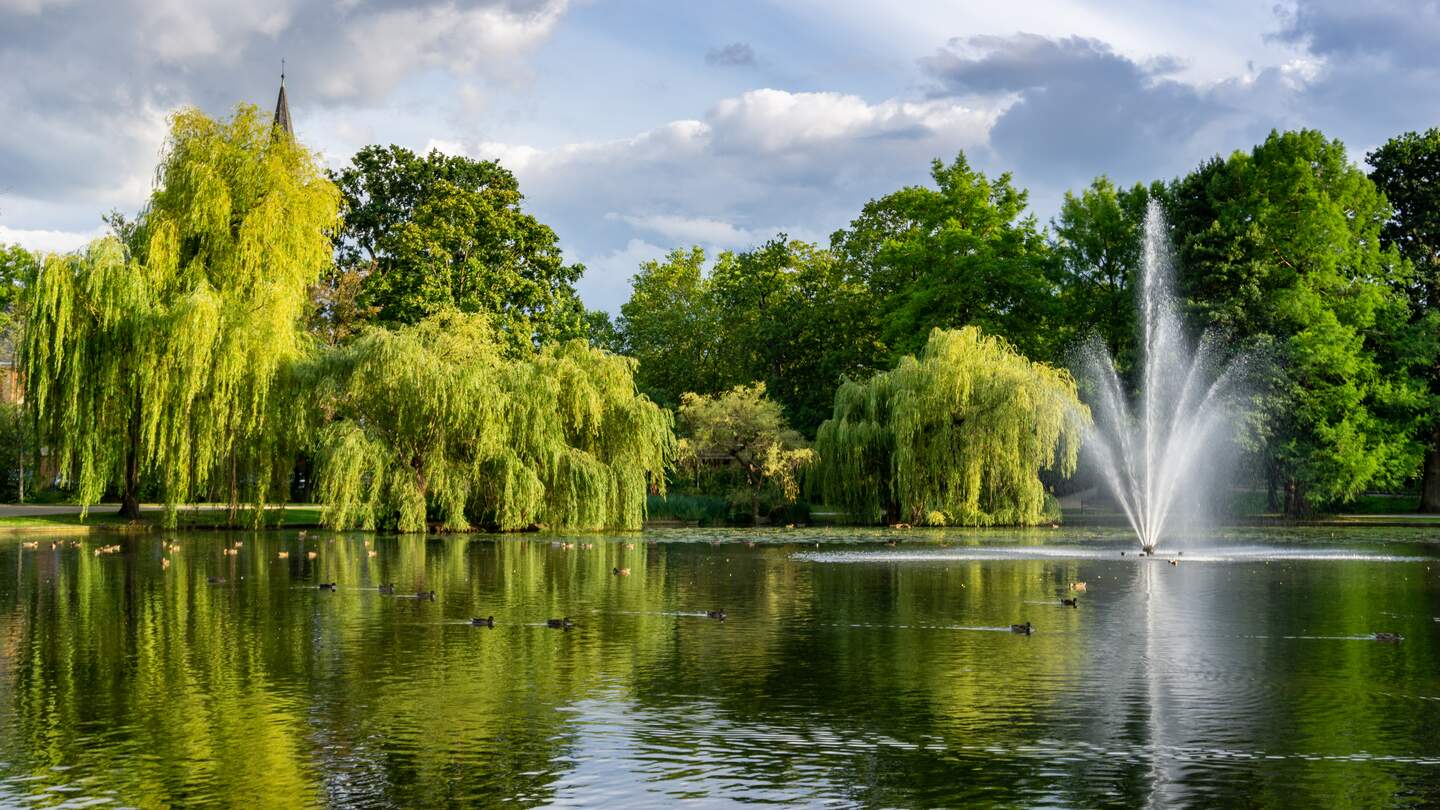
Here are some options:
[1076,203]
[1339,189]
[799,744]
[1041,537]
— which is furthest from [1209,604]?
[1076,203]

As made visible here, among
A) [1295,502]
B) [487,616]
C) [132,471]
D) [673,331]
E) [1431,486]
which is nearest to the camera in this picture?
[487,616]

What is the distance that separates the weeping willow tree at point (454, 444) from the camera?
38.9m

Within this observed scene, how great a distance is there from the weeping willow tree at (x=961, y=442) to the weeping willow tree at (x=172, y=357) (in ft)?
66.1

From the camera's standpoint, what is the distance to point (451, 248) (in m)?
63.8

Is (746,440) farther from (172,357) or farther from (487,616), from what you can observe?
(487,616)

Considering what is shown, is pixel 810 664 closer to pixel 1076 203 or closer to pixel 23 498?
pixel 1076 203

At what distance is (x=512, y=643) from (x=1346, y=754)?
9.07 meters

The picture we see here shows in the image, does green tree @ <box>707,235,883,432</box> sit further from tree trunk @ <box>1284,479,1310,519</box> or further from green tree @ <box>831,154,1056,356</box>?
tree trunk @ <box>1284,479,1310,519</box>

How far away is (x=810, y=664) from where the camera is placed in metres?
14.3

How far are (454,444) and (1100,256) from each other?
3649 cm

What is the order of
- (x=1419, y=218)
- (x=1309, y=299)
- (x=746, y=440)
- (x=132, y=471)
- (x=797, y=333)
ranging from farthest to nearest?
(x=797, y=333) → (x=1419, y=218) → (x=746, y=440) → (x=1309, y=299) → (x=132, y=471)

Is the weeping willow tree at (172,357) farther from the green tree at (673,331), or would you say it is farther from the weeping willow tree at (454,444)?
the green tree at (673,331)

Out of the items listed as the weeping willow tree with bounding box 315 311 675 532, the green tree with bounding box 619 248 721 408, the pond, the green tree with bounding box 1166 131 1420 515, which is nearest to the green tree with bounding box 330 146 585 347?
the green tree with bounding box 619 248 721 408

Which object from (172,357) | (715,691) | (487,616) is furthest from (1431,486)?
(715,691)
